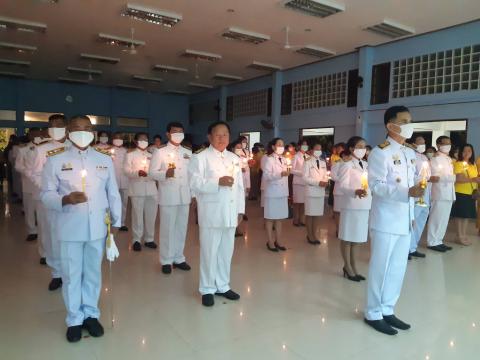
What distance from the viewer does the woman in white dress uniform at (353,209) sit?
13.2ft

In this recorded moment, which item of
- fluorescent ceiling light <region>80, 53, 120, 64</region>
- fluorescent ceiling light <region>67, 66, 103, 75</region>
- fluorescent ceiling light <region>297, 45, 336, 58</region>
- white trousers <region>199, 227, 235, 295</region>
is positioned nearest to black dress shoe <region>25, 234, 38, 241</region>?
white trousers <region>199, 227, 235, 295</region>

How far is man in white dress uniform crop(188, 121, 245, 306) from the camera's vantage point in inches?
132

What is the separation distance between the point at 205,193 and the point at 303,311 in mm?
1407

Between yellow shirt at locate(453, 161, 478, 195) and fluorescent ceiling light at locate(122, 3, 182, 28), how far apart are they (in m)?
6.14

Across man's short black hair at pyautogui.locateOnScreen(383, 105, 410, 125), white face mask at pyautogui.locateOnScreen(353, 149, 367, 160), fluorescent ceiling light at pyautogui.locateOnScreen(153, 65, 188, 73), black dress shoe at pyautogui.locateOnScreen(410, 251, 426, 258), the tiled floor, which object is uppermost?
fluorescent ceiling light at pyautogui.locateOnScreen(153, 65, 188, 73)

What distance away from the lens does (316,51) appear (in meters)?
10.2

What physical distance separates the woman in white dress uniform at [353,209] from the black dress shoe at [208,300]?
166 cm

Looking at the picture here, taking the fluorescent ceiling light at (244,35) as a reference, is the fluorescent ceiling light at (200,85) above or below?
above

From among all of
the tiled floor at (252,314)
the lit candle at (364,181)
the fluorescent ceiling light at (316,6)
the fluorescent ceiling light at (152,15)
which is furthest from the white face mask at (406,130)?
the fluorescent ceiling light at (152,15)

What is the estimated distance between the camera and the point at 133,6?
7.16m

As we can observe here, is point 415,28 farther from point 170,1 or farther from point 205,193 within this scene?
point 205,193

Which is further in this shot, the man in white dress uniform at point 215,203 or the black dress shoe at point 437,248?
the black dress shoe at point 437,248

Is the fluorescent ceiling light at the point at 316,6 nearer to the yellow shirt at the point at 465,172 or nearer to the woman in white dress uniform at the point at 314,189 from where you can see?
the woman in white dress uniform at the point at 314,189

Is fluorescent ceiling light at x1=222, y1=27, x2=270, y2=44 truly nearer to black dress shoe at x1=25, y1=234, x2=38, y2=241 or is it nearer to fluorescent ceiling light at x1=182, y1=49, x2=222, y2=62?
fluorescent ceiling light at x1=182, y1=49, x2=222, y2=62
